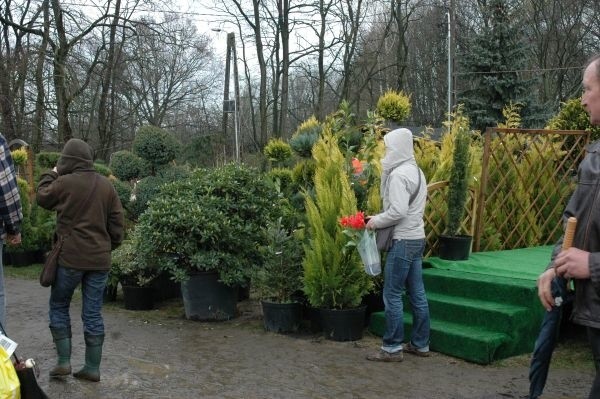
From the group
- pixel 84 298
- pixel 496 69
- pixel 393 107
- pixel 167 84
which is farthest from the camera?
pixel 167 84

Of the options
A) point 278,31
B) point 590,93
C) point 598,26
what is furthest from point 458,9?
point 590,93

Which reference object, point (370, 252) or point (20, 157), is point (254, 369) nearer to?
point (370, 252)

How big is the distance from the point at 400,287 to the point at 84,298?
239 centimetres

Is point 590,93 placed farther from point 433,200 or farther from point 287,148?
point 287,148

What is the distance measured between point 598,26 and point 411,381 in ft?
84.6

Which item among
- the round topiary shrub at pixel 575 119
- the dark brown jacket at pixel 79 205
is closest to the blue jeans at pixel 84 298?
the dark brown jacket at pixel 79 205

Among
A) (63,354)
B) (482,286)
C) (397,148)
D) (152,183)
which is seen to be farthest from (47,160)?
(482,286)

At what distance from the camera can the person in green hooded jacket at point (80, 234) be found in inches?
169

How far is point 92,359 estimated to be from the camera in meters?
4.52

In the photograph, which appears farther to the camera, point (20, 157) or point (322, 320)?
point (20, 157)

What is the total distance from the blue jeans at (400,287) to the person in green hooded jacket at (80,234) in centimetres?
214

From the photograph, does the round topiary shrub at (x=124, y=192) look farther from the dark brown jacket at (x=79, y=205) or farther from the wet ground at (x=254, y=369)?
the dark brown jacket at (x=79, y=205)

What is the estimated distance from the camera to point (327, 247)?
5836mm

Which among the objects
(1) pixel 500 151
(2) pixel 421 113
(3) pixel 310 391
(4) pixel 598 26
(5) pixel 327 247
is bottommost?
(3) pixel 310 391
